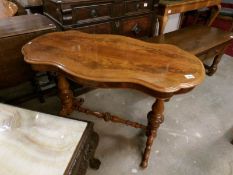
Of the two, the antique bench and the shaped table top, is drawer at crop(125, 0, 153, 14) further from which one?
the antique bench

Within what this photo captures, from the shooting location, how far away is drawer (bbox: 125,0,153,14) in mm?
1803

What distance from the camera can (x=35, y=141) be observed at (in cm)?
86

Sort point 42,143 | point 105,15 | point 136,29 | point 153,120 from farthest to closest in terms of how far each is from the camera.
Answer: point 136,29
point 105,15
point 153,120
point 42,143

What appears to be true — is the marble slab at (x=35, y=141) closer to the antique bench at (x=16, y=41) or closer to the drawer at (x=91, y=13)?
the antique bench at (x=16, y=41)

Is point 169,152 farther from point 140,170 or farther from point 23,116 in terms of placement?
point 23,116

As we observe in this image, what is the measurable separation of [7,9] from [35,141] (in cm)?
159

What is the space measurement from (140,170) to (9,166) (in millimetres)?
881

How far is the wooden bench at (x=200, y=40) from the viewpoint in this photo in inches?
72.1

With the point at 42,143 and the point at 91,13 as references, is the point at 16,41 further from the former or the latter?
the point at 42,143

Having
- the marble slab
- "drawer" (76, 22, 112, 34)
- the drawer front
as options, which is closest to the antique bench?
"drawer" (76, 22, 112, 34)

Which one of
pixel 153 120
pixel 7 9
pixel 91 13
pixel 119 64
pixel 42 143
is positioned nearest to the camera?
pixel 42 143

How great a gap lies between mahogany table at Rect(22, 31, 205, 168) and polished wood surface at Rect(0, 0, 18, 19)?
0.77 m

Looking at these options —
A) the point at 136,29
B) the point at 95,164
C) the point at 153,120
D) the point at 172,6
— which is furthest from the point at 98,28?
the point at 95,164

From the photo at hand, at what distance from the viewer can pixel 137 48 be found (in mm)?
1230
